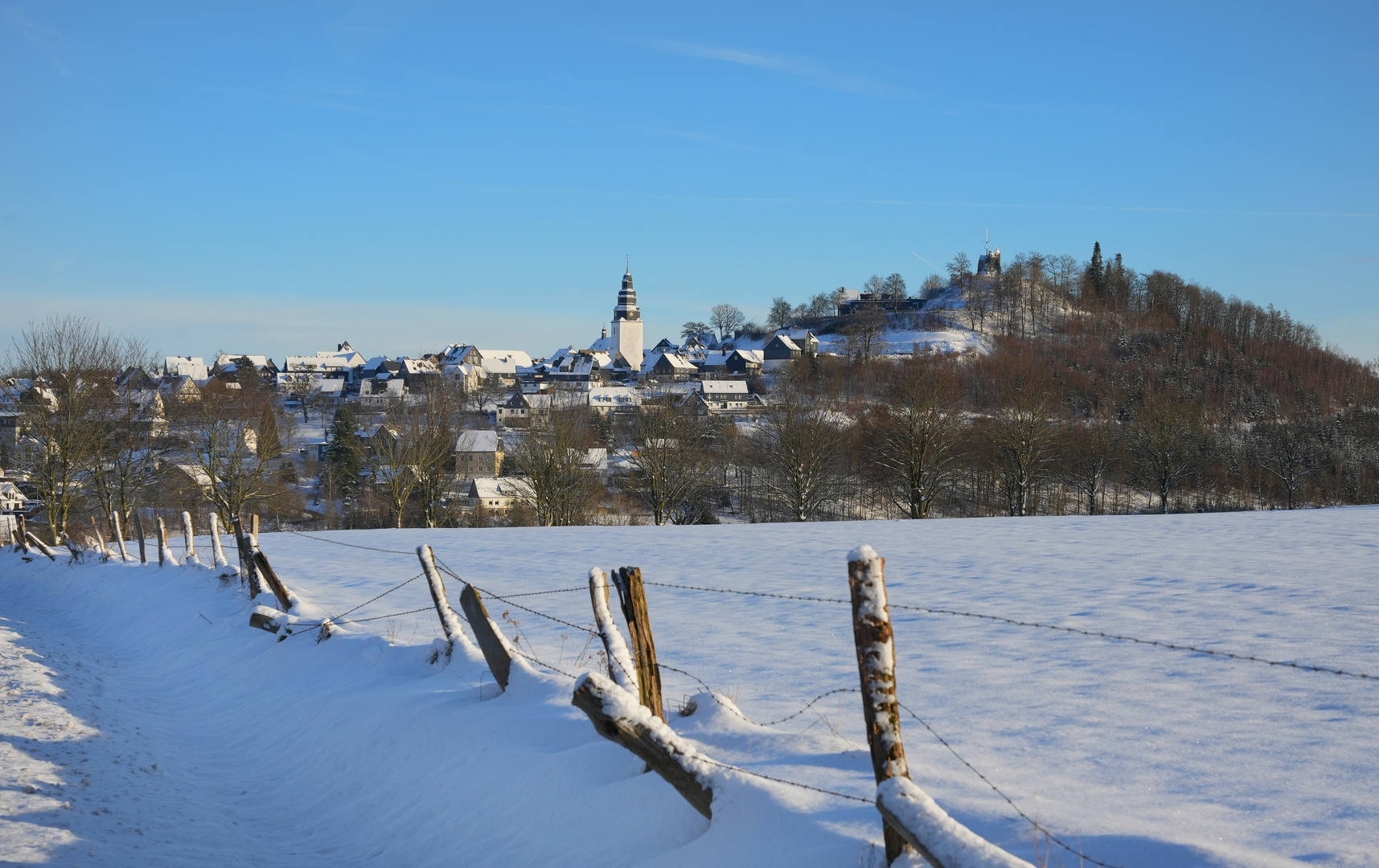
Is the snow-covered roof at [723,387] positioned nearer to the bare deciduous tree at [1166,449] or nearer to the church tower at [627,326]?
the church tower at [627,326]

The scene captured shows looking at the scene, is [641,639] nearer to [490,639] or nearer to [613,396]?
[490,639]

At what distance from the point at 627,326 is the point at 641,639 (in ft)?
538

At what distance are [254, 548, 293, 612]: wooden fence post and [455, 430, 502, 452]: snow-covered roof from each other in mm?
59762

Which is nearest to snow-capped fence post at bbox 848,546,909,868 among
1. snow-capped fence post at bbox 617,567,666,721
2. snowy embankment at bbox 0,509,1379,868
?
snowy embankment at bbox 0,509,1379,868

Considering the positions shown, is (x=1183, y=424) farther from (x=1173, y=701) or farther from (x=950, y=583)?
(x=1173, y=701)

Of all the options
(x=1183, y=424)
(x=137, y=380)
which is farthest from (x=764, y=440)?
(x=137, y=380)

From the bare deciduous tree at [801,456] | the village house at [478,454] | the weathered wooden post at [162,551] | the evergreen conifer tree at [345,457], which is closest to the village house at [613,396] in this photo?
the village house at [478,454]

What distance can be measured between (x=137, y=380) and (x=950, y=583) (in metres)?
36.3

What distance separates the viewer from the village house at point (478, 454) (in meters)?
71.1

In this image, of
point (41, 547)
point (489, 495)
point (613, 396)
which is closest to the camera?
point (41, 547)

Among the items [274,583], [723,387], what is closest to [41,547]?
[274,583]

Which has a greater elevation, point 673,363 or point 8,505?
point 673,363

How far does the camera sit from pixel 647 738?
13.5ft

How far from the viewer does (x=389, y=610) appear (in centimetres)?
1154
